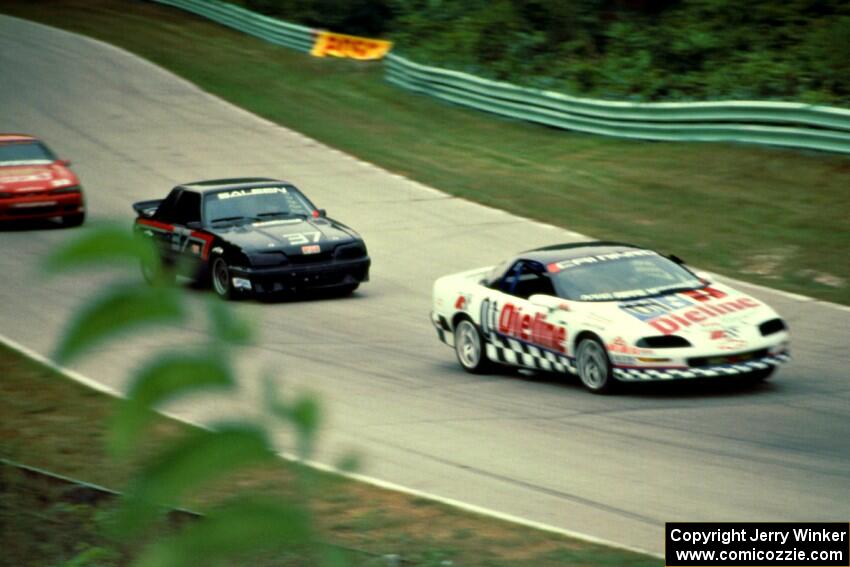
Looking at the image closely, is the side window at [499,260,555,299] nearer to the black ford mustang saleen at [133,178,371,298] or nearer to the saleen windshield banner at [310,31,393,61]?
the black ford mustang saleen at [133,178,371,298]

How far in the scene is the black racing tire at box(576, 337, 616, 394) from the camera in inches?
471

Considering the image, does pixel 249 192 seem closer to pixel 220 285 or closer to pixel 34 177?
pixel 34 177

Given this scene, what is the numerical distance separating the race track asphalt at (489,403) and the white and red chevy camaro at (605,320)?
29cm

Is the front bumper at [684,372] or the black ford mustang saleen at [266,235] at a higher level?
the front bumper at [684,372]

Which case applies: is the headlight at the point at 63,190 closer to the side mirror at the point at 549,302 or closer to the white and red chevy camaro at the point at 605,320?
the white and red chevy camaro at the point at 605,320

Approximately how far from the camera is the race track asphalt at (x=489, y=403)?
2447 mm

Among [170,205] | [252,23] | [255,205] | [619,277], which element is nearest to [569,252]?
[619,277]

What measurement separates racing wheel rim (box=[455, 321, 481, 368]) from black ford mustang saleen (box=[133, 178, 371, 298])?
337 cm

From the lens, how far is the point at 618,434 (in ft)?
33.8

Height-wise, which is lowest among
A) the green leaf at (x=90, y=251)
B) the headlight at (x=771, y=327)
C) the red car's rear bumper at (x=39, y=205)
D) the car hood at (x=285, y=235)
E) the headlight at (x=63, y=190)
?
the red car's rear bumper at (x=39, y=205)

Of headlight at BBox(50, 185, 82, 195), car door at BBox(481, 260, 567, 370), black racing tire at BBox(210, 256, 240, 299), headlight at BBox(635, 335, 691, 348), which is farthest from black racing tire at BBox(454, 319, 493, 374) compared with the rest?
headlight at BBox(50, 185, 82, 195)

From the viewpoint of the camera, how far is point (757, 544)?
6145 mm

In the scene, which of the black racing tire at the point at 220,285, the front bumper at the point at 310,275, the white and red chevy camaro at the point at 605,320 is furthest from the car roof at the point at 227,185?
the white and red chevy camaro at the point at 605,320

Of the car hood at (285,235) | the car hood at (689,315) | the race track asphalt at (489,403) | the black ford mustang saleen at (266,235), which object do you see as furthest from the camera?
the car hood at (285,235)
